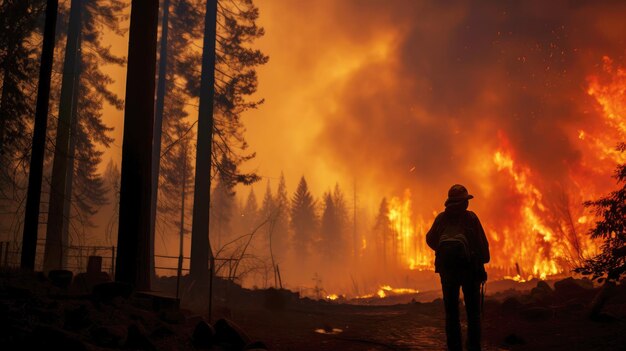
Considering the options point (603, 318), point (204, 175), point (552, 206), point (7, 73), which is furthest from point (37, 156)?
point (552, 206)

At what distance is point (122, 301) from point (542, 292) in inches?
463

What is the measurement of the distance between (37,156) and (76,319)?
183 inches

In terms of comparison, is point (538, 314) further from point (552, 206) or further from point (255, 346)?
point (552, 206)

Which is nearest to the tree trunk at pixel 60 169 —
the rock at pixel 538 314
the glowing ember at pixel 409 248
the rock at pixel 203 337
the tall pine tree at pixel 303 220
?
the rock at pixel 203 337

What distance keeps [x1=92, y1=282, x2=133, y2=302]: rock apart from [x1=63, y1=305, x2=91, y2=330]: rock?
0.91m

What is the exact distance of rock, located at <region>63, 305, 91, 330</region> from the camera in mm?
4453

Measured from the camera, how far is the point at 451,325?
5297mm

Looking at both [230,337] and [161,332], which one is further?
[230,337]

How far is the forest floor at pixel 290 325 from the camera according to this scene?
415 cm

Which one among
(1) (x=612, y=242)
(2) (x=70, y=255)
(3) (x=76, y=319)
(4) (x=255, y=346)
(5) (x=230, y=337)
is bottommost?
(4) (x=255, y=346)

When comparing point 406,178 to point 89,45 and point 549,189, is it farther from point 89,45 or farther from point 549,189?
point 89,45

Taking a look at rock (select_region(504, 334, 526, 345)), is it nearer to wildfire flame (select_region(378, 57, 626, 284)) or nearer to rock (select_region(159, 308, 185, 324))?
rock (select_region(159, 308, 185, 324))

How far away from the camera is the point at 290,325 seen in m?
9.82

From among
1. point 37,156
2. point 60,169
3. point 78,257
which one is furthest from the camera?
point 78,257
